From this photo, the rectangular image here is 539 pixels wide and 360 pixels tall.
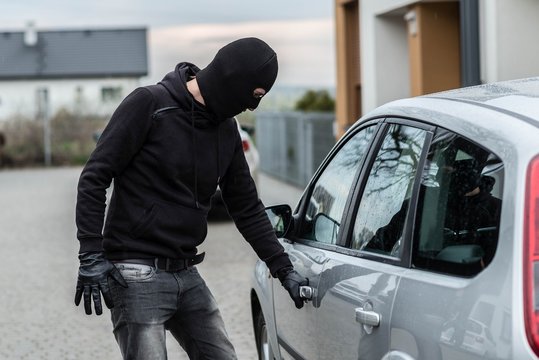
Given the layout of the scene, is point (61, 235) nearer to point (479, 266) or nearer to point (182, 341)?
point (182, 341)

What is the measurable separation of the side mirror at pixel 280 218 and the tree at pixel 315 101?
22.4 meters

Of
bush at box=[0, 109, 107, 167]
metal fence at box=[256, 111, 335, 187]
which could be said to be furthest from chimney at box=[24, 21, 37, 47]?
metal fence at box=[256, 111, 335, 187]

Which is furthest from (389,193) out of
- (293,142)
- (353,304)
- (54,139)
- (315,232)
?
(54,139)

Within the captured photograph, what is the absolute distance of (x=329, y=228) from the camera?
4539 millimetres

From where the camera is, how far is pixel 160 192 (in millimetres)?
4359

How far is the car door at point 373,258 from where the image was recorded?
3586 millimetres

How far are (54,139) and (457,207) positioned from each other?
130ft

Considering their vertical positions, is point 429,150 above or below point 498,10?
below

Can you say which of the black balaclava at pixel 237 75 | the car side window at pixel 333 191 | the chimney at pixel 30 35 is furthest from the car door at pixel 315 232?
the chimney at pixel 30 35

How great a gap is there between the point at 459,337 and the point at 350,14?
15705 millimetres

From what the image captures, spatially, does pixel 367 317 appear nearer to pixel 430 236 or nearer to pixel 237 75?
pixel 430 236

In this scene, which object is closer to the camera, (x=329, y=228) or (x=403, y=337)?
(x=403, y=337)

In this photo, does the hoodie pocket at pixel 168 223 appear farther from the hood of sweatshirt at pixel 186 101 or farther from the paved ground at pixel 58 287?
the paved ground at pixel 58 287

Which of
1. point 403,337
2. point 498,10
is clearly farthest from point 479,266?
point 498,10
